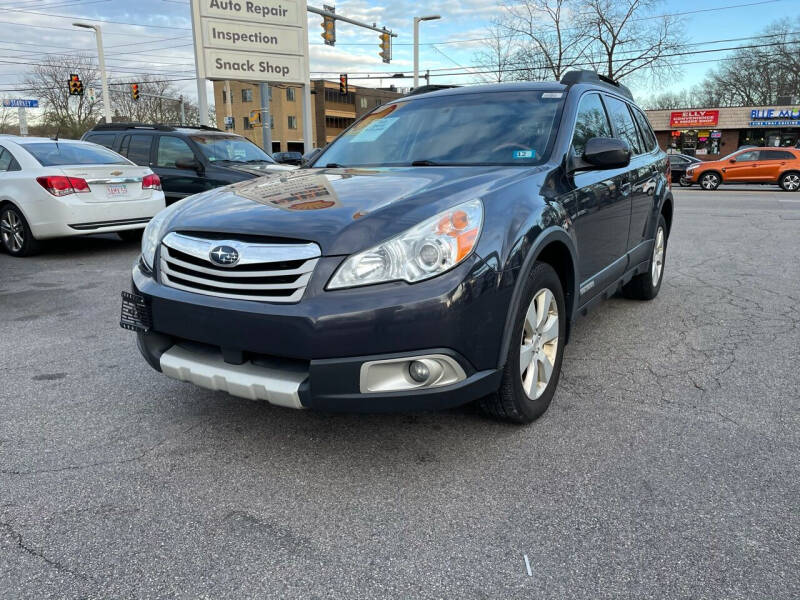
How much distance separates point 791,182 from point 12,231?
81.4 ft

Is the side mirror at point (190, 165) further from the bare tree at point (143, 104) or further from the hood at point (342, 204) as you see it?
the bare tree at point (143, 104)

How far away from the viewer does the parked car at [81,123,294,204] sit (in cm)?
942

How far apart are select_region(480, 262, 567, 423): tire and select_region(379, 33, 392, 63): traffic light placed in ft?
73.7

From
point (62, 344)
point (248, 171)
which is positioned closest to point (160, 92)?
point (248, 171)

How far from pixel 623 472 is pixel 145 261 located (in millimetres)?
2393

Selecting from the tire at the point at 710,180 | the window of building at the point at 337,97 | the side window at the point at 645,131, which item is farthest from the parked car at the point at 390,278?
the window of building at the point at 337,97

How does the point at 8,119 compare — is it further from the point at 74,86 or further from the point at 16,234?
the point at 16,234

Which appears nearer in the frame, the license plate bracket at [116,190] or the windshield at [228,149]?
the license plate bracket at [116,190]

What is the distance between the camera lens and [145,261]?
3012 millimetres

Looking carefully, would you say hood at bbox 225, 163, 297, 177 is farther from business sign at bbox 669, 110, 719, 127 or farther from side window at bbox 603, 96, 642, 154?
business sign at bbox 669, 110, 719, 127

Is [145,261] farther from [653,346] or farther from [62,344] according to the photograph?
[653,346]

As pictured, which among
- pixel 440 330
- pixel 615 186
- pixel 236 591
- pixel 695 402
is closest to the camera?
pixel 236 591

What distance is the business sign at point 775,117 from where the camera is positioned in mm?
43219

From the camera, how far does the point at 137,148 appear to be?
33.7 feet
